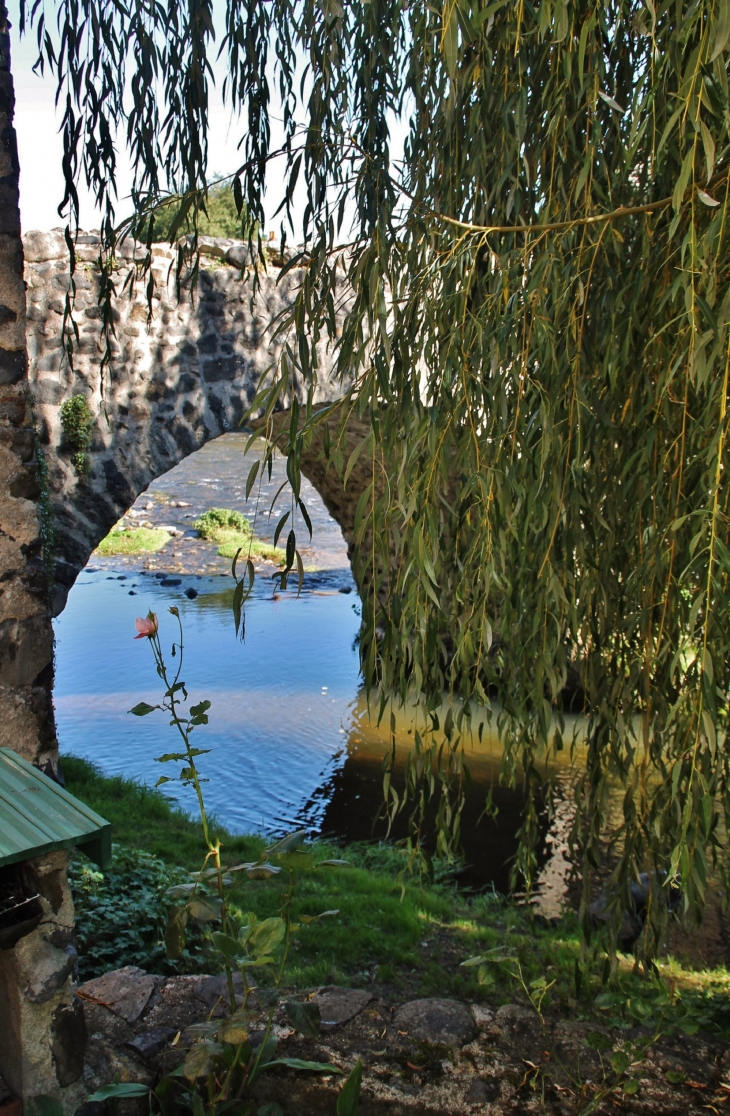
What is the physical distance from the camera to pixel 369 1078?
2.29 metres

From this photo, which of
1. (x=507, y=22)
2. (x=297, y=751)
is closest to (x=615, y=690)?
(x=507, y=22)

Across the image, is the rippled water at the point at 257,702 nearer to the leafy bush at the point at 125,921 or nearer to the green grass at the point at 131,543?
the green grass at the point at 131,543

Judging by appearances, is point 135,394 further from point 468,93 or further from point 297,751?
point 468,93

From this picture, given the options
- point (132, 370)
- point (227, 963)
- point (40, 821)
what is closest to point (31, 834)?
point (40, 821)

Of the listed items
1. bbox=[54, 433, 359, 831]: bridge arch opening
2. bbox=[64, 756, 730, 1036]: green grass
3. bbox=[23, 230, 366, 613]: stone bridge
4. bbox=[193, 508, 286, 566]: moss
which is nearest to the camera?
bbox=[64, 756, 730, 1036]: green grass

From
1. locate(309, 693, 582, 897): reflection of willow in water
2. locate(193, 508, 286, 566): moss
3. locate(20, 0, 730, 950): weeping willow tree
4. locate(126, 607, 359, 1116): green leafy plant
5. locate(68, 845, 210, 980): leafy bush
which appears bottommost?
locate(309, 693, 582, 897): reflection of willow in water

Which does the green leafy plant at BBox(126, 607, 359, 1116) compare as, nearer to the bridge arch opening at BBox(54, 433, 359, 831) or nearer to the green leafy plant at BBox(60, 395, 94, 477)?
the bridge arch opening at BBox(54, 433, 359, 831)

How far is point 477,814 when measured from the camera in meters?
5.81

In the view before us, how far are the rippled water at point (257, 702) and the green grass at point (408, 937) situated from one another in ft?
1.19

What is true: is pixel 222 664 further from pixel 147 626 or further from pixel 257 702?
pixel 147 626

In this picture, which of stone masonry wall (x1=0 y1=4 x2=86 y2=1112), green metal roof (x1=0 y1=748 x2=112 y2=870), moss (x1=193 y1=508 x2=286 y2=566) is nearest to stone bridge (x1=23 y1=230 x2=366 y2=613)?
stone masonry wall (x1=0 y1=4 x2=86 y2=1112)

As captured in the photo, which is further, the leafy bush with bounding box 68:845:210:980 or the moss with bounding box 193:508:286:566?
the moss with bounding box 193:508:286:566

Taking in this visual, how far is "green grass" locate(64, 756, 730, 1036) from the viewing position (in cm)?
271

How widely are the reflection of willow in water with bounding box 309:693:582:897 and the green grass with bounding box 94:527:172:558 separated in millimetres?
7548
